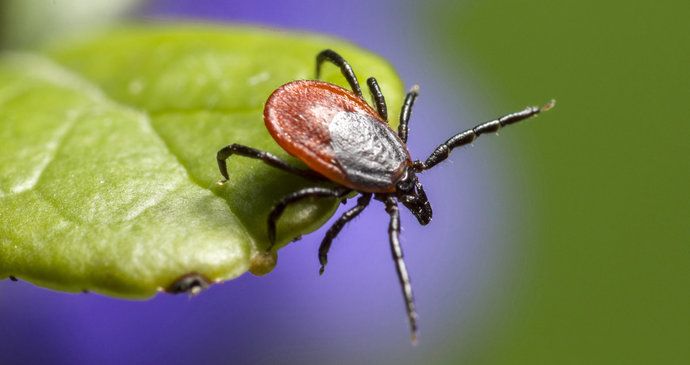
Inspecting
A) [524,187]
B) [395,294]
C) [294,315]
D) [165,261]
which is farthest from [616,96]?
[165,261]

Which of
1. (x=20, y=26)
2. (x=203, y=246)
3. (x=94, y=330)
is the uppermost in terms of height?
(x=203, y=246)

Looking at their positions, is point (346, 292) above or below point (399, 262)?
below

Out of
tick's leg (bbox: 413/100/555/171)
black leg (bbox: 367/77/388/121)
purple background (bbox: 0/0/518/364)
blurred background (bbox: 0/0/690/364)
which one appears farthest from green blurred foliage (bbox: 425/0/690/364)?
black leg (bbox: 367/77/388/121)

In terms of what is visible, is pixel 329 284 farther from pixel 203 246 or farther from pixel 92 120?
pixel 203 246

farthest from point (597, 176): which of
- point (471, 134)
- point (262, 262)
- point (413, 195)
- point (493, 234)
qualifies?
point (262, 262)

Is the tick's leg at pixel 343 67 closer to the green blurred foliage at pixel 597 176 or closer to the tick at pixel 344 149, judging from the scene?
the tick at pixel 344 149

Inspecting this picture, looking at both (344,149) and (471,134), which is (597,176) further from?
(344,149)
